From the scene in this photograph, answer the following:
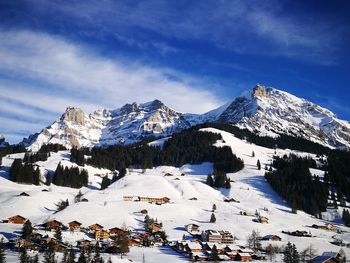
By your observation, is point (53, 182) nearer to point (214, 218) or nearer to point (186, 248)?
point (214, 218)

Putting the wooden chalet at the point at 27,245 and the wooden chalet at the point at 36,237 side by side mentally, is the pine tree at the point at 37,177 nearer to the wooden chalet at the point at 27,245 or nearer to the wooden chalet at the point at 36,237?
the wooden chalet at the point at 36,237

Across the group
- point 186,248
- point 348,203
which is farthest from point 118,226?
point 348,203

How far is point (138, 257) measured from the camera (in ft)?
278

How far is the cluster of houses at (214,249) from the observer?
90.8m

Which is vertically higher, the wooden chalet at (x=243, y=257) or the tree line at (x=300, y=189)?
the tree line at (x=300, y=189)

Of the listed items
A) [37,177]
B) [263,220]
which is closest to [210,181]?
[263,220]

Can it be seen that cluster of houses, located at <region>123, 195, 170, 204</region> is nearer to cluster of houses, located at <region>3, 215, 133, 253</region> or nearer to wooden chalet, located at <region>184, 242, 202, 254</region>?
cluster of houses, located at <region>3, 215, 133, 253</region>

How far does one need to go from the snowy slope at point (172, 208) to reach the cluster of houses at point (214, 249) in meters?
4.71

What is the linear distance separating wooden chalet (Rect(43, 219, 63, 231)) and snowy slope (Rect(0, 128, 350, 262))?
485cm

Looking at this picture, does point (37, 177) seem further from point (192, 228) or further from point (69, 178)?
point (192, 228)

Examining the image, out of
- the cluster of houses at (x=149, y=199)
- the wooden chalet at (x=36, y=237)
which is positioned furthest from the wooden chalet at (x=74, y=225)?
the cluster of houses at (x=149, y=199)

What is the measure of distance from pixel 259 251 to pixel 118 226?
40353 millimetres

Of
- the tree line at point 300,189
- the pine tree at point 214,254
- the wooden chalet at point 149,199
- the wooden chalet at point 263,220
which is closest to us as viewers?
the pine tree at point 214,254

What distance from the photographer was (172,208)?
14000 cm
